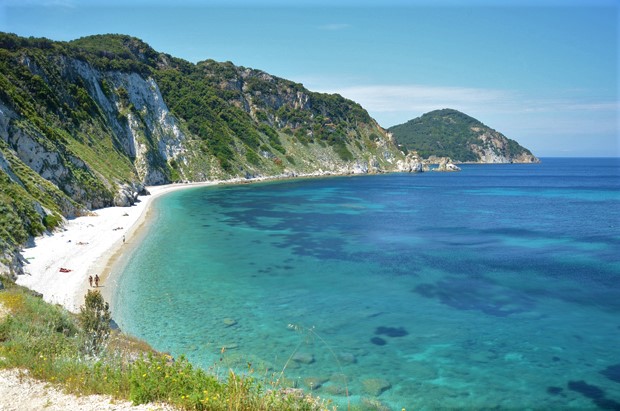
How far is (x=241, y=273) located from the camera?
3644cm

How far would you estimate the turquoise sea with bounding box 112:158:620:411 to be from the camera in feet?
63.5

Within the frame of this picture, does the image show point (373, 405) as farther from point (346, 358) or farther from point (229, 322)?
point (229, 322)

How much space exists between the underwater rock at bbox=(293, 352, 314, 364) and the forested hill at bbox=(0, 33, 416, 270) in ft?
78.0

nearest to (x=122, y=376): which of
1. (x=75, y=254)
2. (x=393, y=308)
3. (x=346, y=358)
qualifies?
(x=346, y=358)

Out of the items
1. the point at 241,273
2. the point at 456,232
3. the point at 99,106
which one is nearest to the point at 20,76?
the point at 99,106

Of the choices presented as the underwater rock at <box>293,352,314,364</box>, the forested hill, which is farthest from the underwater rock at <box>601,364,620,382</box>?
the forested hill

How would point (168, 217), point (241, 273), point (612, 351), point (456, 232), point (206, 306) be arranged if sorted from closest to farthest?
1. point (612, 351)
2. point (206, 306)
3. point (241, 273)
4. point (456, 232)
5. point (168, 217)

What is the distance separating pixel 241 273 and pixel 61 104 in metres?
65.1

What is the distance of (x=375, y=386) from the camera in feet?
61.6

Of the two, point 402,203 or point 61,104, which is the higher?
point 61,104

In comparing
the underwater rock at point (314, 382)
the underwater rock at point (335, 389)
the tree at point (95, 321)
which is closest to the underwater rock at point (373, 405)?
the underwater rock at point (335, 389)

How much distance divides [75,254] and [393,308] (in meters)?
27.7

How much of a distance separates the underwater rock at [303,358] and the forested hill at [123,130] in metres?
23.8

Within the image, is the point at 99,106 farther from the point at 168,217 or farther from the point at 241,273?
the point at 241,273
